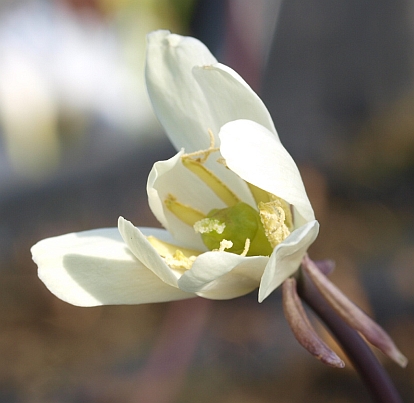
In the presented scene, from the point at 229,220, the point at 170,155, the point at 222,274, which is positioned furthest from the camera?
the point at 170,155

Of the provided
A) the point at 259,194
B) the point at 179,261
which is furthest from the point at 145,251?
the point at 259,194

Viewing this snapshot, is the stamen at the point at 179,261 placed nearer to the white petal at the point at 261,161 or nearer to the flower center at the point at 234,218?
the flower center at the point at 234,218

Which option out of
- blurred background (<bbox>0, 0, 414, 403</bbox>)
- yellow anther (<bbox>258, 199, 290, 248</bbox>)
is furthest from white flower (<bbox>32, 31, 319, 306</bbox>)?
blurred background (<bbox>0, 0, 414, 403</bbox>)

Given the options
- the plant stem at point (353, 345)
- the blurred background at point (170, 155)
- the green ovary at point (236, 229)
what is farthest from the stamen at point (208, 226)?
the blurred background at point (170, 155)

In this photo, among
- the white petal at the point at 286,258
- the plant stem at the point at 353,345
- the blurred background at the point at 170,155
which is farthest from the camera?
the blurred background at the point at 170,155

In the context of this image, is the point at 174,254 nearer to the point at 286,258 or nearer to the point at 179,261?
the point at 179,261

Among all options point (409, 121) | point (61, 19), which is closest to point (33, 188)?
point (61, 19)

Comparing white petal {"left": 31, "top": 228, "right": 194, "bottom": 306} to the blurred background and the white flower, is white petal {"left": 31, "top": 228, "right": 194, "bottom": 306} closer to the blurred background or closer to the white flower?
the white flower
